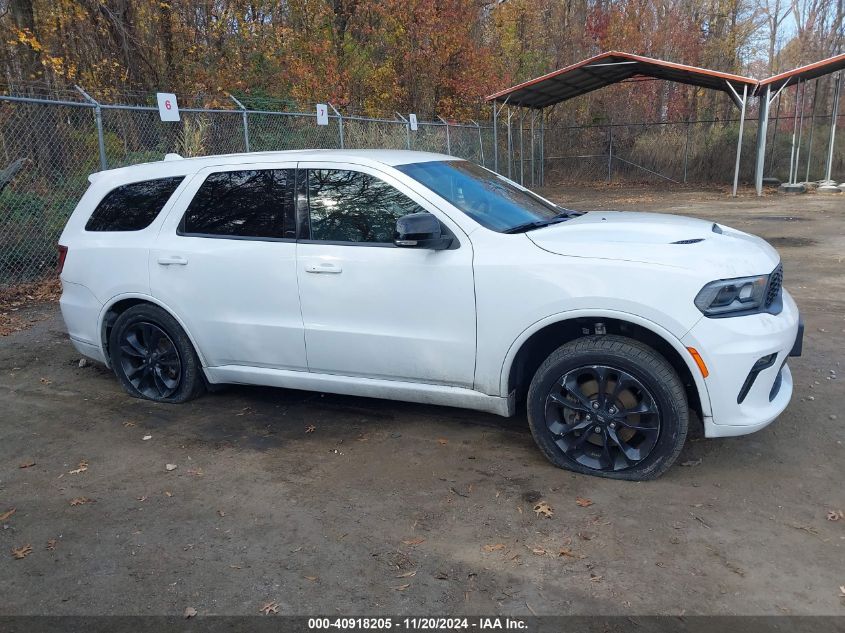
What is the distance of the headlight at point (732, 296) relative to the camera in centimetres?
333

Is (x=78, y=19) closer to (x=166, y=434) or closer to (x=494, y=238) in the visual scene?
(x=166, y=434)

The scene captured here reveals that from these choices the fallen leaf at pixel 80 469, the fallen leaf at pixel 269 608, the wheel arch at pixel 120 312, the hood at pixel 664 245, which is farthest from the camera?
the wheel arch at pixel 120 312

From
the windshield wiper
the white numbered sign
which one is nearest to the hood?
the windshield wiper

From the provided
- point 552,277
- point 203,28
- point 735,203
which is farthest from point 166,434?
point 735,203

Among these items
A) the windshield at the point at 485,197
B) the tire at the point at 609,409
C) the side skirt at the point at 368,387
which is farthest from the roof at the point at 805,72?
the side skirt at the point at 368,387

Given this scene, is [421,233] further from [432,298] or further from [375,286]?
[375,286]

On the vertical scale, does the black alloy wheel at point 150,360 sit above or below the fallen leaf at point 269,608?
above

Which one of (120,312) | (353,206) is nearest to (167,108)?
(120,312)

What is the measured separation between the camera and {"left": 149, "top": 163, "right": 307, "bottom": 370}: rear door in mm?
4336

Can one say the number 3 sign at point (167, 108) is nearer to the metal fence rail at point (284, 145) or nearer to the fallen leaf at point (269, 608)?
the metal fence rail at point (284, 145)

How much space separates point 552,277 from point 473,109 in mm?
25637

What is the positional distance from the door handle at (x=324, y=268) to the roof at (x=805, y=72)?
19.5 m

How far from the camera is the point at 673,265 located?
3383 mm

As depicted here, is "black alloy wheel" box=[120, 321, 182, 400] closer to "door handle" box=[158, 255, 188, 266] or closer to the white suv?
the white suv
